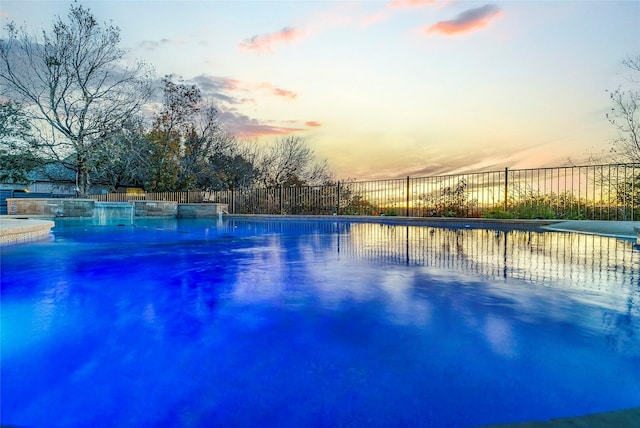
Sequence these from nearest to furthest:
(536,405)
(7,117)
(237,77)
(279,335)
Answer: (536,405), (279,335), (237,77), (7,117)

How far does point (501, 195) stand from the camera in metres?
10.7

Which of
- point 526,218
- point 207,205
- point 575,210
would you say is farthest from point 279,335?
point 207,205

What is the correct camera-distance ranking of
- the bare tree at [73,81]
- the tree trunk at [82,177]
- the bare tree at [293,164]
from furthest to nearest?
the bare tree at [293,164]
the tree trunk at [82,177]
the bare tree at [73,81]

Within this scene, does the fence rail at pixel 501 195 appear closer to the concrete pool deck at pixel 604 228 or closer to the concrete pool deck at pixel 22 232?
the concrete pool deck at pixel 604 228

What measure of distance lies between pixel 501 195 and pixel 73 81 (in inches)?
683

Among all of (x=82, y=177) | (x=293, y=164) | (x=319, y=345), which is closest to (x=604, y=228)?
(x=319, y=345)

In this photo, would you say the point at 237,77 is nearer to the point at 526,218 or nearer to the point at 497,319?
the point at 526,218

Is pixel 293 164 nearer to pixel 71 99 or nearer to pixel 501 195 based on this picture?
pixel 71 99

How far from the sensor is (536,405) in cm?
135

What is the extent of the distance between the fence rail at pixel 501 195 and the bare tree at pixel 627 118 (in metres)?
1.60

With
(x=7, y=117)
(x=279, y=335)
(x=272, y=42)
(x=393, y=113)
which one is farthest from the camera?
(x=7, y=117)

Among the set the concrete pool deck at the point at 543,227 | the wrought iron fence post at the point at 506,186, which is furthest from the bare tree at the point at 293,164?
the concrete pool deck at the point at 543,227

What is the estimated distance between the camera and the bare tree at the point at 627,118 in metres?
10.3

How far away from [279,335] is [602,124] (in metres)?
12.3
